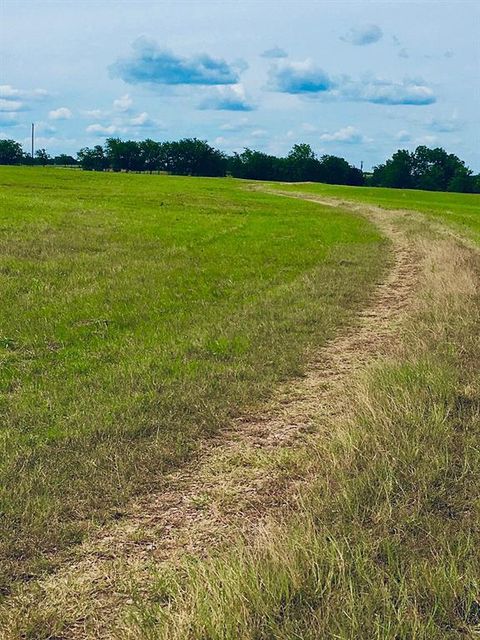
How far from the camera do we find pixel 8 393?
7.55 meters

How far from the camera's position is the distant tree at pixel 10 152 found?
486ft

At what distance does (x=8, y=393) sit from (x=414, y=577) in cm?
541

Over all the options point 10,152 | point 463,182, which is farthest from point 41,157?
point 463,182

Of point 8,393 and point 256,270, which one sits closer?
point 8,393

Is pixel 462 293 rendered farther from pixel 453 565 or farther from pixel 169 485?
pixel 453 565

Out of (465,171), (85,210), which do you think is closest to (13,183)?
(85,210)

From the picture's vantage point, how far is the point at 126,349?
9.41 metres

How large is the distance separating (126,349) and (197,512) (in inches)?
187

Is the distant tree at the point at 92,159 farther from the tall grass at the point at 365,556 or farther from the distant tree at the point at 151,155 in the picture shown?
the tall grass at the point at 365,556

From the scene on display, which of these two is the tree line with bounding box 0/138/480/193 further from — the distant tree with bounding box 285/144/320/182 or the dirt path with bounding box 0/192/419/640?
the dirt path with bounding box 0/192/419/640

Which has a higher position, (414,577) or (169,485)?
(414,577)

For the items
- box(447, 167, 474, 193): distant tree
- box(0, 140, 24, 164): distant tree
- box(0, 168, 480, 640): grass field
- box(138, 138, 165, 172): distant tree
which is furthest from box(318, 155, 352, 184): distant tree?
box(0, 168, 480, 640): grass field

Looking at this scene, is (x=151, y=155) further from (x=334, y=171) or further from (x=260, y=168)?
(x=334, y=171)

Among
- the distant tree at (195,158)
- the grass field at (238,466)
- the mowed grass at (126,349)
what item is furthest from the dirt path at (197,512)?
the distant tree at (195,158)
